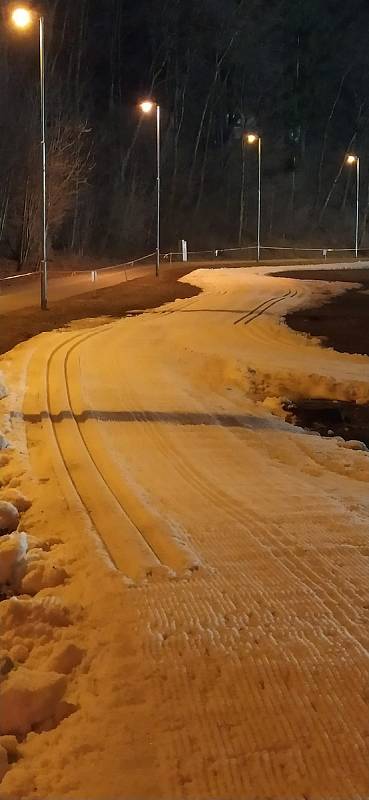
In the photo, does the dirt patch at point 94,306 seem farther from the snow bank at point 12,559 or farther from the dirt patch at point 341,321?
the snow bank at point 12,559

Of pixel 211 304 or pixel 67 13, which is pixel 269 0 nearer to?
pixel 67 13

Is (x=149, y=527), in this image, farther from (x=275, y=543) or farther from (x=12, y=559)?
(x=12, y=559)

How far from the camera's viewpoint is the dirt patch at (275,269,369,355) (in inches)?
672

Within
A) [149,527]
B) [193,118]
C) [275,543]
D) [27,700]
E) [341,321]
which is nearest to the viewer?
[27,700]

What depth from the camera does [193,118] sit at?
7312 cm

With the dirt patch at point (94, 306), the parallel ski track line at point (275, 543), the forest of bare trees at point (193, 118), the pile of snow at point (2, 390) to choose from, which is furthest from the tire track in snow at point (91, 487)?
the forest of bare trees at point (193, 118)

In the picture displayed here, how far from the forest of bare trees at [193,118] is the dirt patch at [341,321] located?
21034mm

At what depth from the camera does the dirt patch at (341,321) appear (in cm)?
1706

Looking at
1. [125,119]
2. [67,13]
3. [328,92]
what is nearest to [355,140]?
[328,92]

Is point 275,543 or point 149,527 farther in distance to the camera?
point 149,527

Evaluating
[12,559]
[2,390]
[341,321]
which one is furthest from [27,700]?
[341,321]

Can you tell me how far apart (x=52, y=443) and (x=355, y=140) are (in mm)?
82956

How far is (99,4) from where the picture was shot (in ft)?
200

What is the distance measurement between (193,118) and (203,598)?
72.9 m
